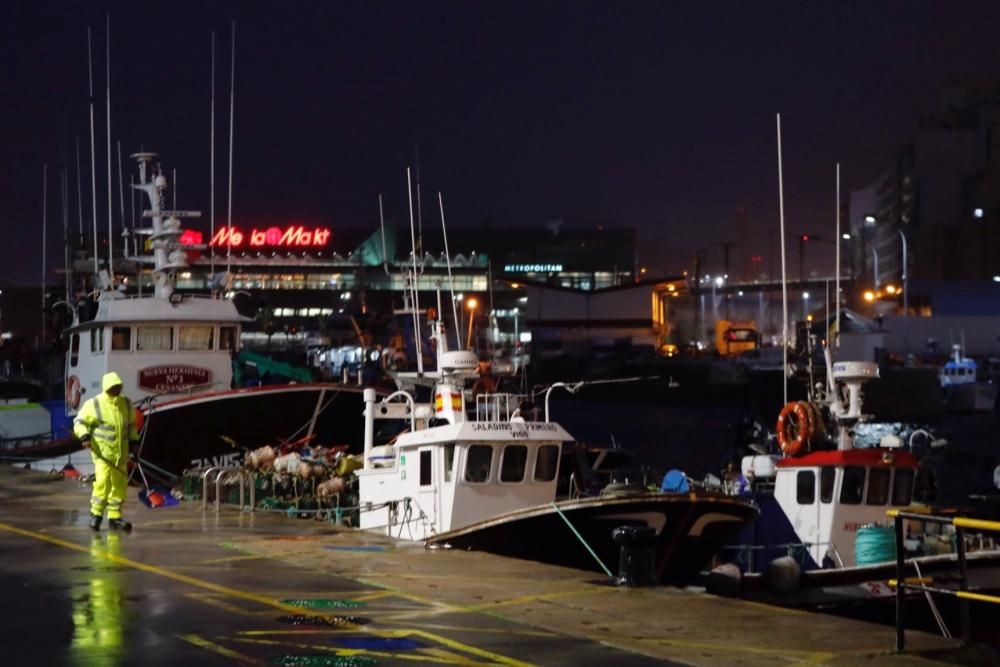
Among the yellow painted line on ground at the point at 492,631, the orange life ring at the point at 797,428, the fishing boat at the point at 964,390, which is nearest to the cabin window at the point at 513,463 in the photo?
the orange life ring at the point at 797,428

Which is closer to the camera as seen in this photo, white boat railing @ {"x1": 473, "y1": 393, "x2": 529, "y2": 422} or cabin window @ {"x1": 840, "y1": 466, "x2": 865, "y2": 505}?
white boat railing @ {"x1": 473, "y1": 393, "x2": 529, "y2": 422}

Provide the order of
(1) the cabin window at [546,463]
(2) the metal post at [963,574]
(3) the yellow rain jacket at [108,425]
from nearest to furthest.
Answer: (2) the metal post at [963,574]
(3) the yellow rain jacket at [108,425]
(1) the cabin window at [546,463]

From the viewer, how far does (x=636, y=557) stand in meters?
13.0

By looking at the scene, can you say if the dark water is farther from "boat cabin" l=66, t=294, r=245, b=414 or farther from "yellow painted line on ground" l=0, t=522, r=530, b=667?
"yellow painted line on ground" l=0, t=522, r=530, b=667

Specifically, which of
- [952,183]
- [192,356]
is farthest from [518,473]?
[952,183]

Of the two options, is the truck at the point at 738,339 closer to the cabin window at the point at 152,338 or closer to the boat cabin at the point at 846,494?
the cabin window at the point at 152,338

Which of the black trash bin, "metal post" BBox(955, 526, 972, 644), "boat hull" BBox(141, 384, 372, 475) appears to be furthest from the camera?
"boat hull" BBox(141, 384, 372, 475)

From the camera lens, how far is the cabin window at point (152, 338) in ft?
107

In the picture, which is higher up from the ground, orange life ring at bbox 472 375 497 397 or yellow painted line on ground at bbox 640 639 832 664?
orange life ring at bbox 472 375 497 397

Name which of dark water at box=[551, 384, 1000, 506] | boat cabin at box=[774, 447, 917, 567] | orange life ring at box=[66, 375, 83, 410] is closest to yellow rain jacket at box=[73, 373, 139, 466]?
boat cabin at box=[774, 447, 917, 567]

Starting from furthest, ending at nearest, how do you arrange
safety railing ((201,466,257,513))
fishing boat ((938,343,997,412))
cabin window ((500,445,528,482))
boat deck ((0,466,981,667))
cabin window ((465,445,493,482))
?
fishing boat ((938,343,997,412)) → safety railing ((201,466,257,513)) → cabin window ((500,445,528,482)) → cabin window ((465,445,493,482)) → boat deck ((0,466,981,667))

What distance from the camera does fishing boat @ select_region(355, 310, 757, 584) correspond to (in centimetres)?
1856

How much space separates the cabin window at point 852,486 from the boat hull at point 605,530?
2978 millimetres

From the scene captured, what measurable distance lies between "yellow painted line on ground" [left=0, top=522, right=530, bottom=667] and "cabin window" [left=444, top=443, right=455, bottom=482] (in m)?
5.74
